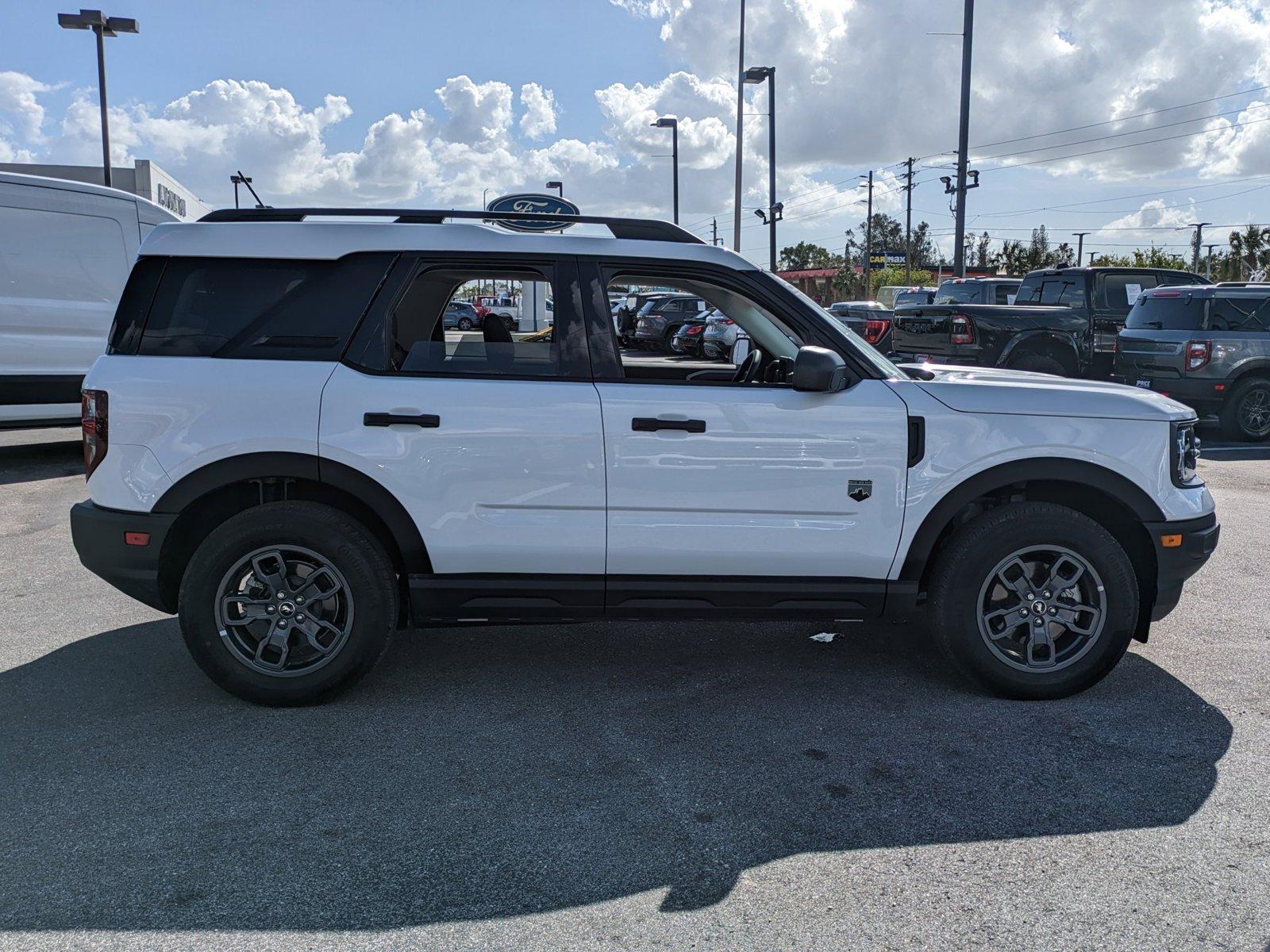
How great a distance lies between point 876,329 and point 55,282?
12.6 metres

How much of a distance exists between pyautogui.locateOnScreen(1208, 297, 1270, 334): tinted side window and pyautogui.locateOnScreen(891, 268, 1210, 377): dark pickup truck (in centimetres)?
188

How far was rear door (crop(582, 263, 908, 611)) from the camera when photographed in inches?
164

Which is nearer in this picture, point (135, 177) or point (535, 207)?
point (535, 207)

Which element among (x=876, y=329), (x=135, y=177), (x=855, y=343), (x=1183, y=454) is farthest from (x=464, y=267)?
(x=135, y=177)

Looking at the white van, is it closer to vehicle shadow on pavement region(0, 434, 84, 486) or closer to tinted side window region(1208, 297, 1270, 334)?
vehicle shadow on pavement region(0, 434, 84, 486)

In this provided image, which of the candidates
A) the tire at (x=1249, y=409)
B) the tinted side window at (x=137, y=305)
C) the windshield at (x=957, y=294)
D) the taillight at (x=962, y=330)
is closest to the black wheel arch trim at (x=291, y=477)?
the tinted side window at (x=137, y=305)

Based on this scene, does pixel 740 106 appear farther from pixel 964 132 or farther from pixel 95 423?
pixel 95 423

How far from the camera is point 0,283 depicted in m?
10.0

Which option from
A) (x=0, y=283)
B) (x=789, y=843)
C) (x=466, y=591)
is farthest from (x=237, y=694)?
(x=0, y=283)

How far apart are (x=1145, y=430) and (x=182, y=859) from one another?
A: 383 cm

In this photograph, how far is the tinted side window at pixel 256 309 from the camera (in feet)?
13.9

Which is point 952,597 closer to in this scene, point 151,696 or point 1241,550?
point 151,696

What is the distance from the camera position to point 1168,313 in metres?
12.7

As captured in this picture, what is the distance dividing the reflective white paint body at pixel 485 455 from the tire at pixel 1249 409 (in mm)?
10941
